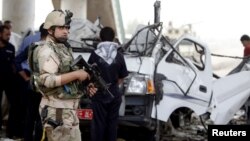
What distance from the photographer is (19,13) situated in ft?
54.9

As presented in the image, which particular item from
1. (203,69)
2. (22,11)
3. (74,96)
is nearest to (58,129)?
(74,96)

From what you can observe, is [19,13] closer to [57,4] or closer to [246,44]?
[57,4]

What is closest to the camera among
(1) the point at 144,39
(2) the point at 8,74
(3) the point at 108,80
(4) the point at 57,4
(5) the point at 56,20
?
(5) the point at 56,20

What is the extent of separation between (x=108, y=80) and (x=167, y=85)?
1196mm

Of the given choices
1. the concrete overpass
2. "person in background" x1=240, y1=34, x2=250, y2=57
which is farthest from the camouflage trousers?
the concrete overpass

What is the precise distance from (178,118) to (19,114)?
277 cm

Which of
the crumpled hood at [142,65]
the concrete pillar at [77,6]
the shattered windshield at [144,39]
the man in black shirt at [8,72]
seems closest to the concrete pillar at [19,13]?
the concrete pillar at [77,6]

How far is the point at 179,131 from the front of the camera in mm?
8930

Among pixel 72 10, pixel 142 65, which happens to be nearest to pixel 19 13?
pixel 72 10

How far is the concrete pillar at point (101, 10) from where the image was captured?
23.0m

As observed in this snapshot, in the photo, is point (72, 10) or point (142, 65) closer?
point (142, 65)

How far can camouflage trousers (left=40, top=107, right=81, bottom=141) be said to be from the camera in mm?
4039

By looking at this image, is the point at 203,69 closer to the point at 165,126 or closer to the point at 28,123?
the point at 165,126

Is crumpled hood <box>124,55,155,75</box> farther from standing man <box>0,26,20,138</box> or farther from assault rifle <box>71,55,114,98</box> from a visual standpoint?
assault rifle <box>71,55,114,98</box>
